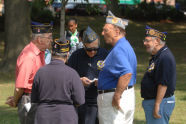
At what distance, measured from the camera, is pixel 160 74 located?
522 centimetres

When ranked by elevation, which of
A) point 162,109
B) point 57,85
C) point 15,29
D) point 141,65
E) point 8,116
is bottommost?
point 141,65

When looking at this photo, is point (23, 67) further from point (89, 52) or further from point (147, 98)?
point (147, 98)

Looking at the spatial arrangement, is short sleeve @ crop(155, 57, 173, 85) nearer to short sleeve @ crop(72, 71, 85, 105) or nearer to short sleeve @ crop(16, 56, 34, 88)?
short sleeve @ crop(72, 71, 85, 105)

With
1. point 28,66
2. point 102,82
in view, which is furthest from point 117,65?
point 28,66

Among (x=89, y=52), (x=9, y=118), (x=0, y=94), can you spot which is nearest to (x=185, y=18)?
(x=0, y=94)

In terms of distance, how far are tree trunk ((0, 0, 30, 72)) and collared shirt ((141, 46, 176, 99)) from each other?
1149cm

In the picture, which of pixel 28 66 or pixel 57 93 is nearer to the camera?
pixel 57 93

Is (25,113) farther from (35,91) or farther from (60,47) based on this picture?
(60,47)

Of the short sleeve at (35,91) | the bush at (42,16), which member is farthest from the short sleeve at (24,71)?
the bush at (42,16)

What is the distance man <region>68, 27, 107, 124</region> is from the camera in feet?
19.6

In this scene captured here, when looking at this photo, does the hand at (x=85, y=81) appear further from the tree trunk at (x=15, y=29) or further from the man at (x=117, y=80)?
the tree trunk at (x=15, y=29)

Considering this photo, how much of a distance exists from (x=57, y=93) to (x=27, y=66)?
2.41 ft

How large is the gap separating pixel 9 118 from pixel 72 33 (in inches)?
99.6

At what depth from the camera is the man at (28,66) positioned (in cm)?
532
